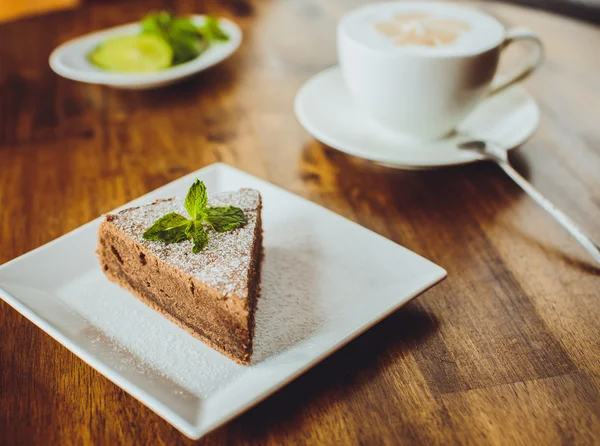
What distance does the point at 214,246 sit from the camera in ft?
3.05

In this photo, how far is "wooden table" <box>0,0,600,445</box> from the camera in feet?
2.52

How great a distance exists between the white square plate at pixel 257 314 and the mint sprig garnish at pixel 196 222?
0.11m

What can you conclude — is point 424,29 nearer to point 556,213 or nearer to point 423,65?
point 423,65

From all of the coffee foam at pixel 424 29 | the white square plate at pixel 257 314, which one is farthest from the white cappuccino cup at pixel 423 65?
the white square plate at pixel 257 314

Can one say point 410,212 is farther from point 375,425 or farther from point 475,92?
point 375,425

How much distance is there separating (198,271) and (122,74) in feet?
2.79

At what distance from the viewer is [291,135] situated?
4.73ft

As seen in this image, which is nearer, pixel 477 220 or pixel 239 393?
pixel 239 393

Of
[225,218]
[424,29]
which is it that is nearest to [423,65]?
[424,29]

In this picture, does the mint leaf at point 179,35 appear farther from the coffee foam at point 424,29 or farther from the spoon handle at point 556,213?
the spoon handle at point 556,213

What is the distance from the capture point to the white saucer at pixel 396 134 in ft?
4.10

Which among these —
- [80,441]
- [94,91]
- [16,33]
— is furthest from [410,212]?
[16,33]

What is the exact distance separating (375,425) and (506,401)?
0.18m

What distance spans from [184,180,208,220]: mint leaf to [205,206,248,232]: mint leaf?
1 centimetres
